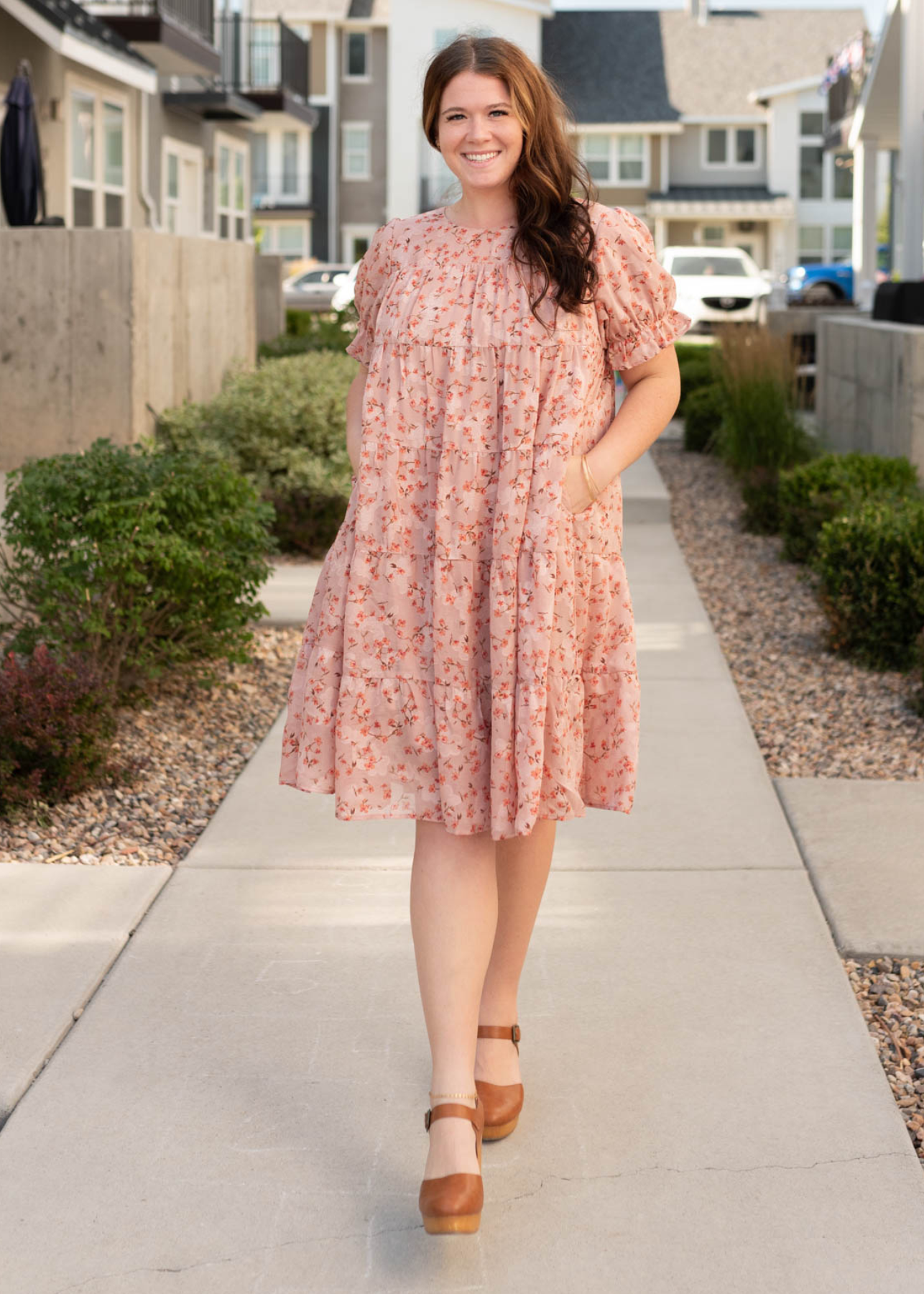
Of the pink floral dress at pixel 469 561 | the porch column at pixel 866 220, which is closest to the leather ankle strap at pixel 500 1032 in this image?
the pink floral dress at pixel 469 561

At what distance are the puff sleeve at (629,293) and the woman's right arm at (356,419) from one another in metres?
0.40

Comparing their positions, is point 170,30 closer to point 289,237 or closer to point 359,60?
point 289,237

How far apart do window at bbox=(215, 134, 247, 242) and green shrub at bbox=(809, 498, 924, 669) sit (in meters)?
16.3

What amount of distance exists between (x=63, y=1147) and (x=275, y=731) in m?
2.71

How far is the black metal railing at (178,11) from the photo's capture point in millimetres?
16594

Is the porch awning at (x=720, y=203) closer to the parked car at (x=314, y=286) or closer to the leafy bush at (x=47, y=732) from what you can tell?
the parked car at (x=314, y=286)

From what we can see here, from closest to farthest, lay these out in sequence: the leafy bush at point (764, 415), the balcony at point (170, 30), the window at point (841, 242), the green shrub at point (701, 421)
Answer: the leafy bush at point (764, 415), the green shrub at point (701, 421), the balcony at point (170, 30), the window at point (841, 242)

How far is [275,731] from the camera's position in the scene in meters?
5.24

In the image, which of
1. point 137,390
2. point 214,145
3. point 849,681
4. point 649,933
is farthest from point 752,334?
point 214,145

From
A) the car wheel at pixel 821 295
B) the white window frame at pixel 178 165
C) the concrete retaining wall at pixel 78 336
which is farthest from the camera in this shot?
the car wheel at pixel 821 295

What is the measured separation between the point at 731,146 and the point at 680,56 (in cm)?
337

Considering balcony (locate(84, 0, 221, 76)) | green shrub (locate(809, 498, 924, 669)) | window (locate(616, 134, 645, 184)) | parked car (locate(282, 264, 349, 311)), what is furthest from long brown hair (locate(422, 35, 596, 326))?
window (locate(616, 134, 645, 184))

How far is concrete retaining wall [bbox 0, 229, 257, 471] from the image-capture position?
7.81m

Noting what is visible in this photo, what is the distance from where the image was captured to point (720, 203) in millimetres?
42625
